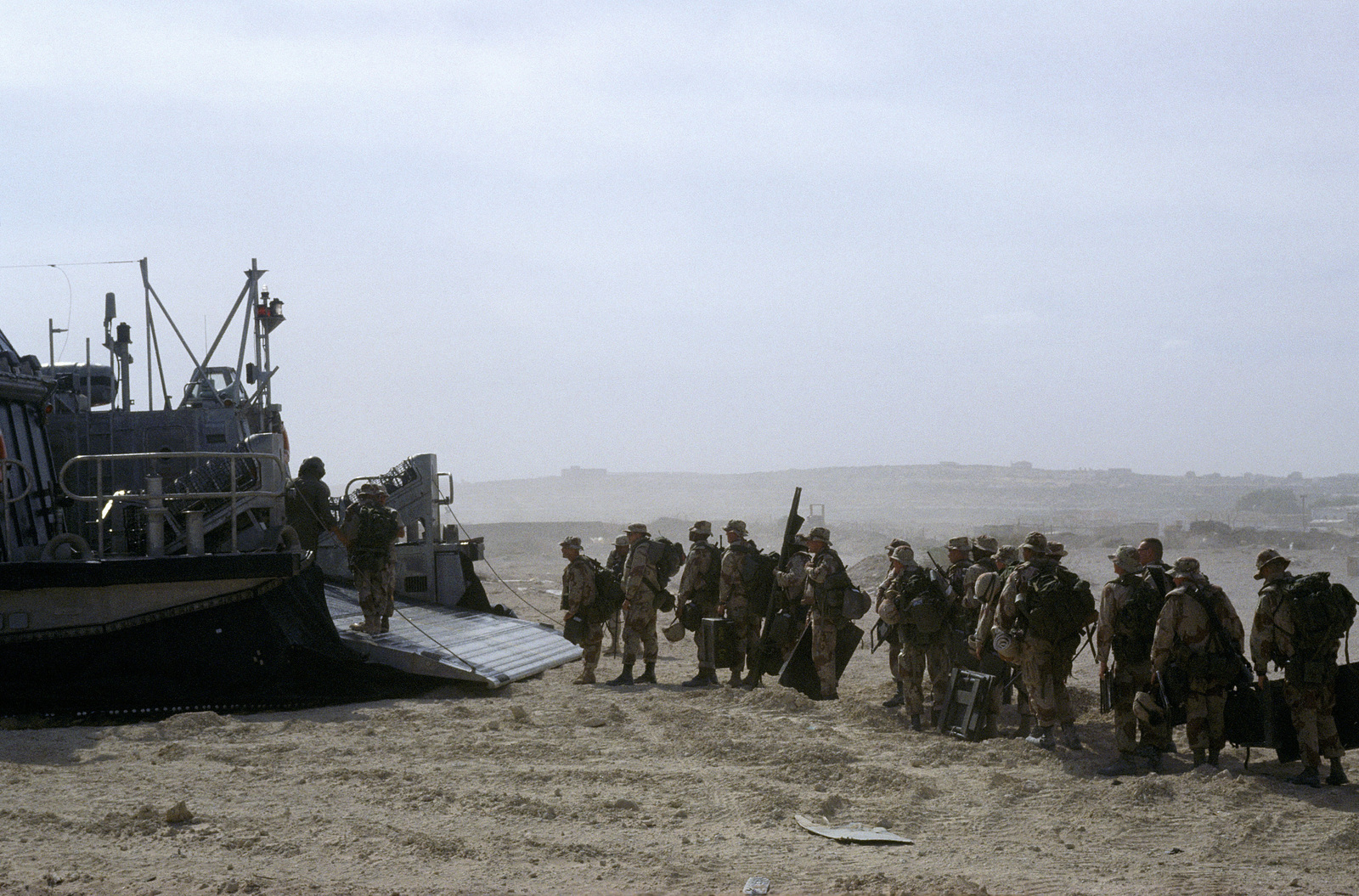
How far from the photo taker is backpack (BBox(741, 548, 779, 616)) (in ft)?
41.4

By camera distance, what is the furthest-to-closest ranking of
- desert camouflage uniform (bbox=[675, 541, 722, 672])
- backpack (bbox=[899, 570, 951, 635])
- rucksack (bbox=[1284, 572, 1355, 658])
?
desert camouflage uniform (bbox=[675, 541, 722, 672]) < backpack (bbox=[899, 570, 951, 635]) < rucksack (bbox=[1284, 572, 1355, 658])

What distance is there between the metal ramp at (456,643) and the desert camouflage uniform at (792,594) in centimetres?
285

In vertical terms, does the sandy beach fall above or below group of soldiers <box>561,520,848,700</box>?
below

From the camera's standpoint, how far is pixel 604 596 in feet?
42.3

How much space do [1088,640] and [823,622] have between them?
2677 mm

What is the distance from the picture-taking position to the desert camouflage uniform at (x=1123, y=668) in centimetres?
849

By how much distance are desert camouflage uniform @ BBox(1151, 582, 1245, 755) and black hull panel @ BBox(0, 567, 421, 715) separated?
7051mm

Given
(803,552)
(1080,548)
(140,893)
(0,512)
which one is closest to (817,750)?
(803,552)

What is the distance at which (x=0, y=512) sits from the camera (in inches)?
433

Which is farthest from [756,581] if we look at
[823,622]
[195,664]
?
[195,664]

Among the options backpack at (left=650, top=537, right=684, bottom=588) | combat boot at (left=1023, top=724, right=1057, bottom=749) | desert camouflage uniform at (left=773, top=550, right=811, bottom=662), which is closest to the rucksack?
combat boot at (left=1023, top=724, right=1057, bottom=749)

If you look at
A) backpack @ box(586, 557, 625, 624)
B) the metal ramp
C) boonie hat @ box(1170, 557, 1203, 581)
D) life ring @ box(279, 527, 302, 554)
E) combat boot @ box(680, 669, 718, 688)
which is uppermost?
life ring @ box(279, 527, 302, 554)

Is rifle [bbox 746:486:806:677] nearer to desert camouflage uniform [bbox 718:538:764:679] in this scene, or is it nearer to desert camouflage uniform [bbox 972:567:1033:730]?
desert camouflage uniform [bbox 718:538:764:679]

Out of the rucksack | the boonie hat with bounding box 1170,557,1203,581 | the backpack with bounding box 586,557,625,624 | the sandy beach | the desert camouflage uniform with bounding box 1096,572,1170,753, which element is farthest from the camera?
the backpack with bounding box 586,557,625,624
